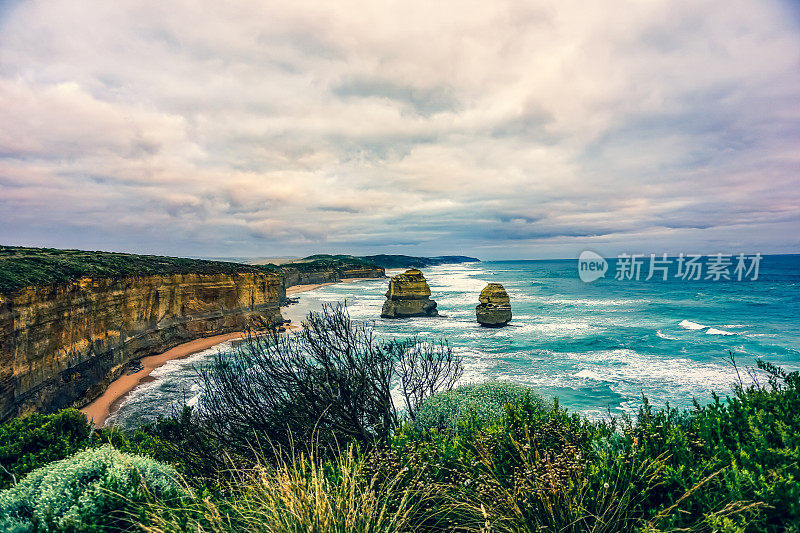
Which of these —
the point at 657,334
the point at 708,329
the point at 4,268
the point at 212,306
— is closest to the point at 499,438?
the point at 4,268

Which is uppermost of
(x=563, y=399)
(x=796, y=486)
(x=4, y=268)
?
(x=4, y=268)

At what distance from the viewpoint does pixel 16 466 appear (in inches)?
240

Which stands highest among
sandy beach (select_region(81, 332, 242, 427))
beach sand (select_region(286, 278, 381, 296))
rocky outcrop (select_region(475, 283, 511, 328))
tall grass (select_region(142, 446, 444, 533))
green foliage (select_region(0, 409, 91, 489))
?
tall grass (select_region(142, 446, 444, 533))

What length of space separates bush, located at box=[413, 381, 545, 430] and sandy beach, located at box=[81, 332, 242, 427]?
46.5 feet

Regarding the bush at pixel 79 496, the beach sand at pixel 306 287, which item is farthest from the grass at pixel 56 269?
the beach sand at pixel 306 287

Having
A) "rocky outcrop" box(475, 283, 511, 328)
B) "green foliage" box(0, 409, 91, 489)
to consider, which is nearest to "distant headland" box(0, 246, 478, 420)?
"green foliage" box(0, 409, 91, 489)

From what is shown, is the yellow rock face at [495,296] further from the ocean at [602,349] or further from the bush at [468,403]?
the bush at [468,403]

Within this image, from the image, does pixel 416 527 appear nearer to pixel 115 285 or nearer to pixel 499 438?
pixel 499 438

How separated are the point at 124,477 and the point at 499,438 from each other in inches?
190

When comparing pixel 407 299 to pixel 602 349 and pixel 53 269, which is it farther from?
pixel 53 269

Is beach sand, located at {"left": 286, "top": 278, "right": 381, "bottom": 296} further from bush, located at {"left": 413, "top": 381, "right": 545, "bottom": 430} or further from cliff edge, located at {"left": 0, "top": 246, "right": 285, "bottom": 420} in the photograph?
bush, located at {"left": 413, "top": 381, "right": 545, "bottom": 430}

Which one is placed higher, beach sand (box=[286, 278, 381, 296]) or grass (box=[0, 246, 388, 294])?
grass (box=[0, 246, 388, 294])

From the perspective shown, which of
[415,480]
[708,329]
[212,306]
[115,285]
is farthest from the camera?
[708,329]

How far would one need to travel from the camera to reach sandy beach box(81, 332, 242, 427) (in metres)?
19.9
